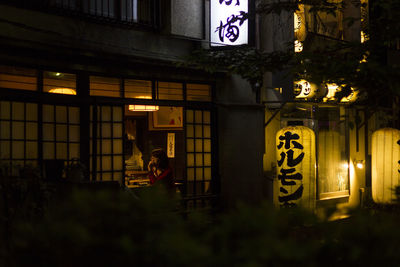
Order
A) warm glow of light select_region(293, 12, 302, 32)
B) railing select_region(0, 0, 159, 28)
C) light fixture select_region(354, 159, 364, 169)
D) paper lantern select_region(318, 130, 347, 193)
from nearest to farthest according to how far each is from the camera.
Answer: railing select_region(0, 0, 159, 28), warm glow of light select_region(293, 12, 302, 32), paper lantern select_region(318, 130, 347, 193), light fixture select_region(354, 159, 364, 169)

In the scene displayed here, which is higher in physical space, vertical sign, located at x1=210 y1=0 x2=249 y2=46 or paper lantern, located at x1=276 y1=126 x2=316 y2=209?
vertical sign, located at x1=210 y1=0 x2=249 y2=46

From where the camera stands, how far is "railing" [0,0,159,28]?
11.9 metres

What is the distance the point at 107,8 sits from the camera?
530 inches

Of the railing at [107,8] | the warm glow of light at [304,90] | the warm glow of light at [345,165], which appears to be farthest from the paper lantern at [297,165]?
the warm glow of light at [345,165]

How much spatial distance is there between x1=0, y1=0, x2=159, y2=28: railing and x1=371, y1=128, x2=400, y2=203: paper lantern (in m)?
7.34

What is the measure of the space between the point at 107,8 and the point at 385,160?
8.93 metres

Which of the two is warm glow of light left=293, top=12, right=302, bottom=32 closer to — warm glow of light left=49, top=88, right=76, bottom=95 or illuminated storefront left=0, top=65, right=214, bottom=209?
illuminated storefront left=0, top=65, right=214, bottom=209

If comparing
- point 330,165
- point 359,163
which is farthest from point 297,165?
point 359,163

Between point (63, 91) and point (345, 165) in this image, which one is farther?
point (345, 165)

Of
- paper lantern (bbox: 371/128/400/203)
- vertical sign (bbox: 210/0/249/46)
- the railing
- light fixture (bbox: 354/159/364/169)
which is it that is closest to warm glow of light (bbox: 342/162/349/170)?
light fixture (bbox: 354/159/364/169)

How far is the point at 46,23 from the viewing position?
39.2 feet

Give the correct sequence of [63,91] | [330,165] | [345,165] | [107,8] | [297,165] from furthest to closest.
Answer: [345,165] → [330,165] → [297,165] → [107,8] → [63,91]

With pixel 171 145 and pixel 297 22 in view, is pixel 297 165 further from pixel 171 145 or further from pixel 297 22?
pixel 297 22

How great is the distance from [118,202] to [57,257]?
51 cm
